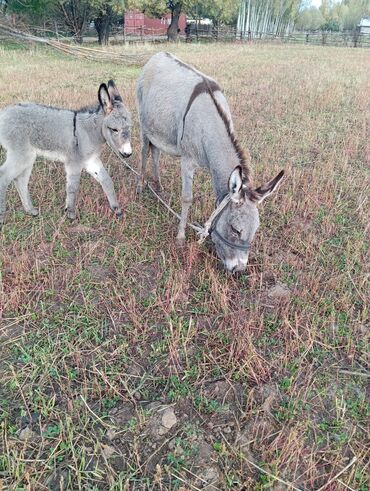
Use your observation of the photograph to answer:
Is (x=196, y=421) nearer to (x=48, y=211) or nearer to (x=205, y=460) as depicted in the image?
(x=205, y=460)

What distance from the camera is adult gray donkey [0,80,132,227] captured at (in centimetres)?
407

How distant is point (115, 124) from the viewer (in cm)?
402

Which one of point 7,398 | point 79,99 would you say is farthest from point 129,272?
point 79,99

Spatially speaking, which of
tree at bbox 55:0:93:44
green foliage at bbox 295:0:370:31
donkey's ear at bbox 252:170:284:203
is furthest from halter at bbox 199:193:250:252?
green foliage at bbox 295:0:370:31

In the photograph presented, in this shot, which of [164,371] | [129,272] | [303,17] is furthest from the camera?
[303,17]

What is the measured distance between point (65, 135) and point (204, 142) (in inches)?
61.3

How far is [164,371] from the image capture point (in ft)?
9.00

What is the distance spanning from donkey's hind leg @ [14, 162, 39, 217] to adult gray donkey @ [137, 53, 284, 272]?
144 centimetres

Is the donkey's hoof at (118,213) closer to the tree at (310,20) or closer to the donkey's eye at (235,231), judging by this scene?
the donkey's eye at (235,231)

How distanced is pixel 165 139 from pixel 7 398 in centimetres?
314

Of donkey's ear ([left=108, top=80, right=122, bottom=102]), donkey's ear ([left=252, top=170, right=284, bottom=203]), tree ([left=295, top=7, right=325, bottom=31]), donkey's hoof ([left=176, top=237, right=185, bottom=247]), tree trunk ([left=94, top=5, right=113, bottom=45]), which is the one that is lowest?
donkey's hoof ([left=176, top=237, right=185, bottom=247])

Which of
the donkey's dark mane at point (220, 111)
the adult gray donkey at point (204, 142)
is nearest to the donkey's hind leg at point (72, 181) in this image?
the adult gray donkey at point (204, 142)

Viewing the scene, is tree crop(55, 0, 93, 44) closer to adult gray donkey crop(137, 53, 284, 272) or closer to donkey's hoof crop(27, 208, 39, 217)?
adult gray donkey crop(137, 53, 284, 272)

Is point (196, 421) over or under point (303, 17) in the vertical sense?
under
